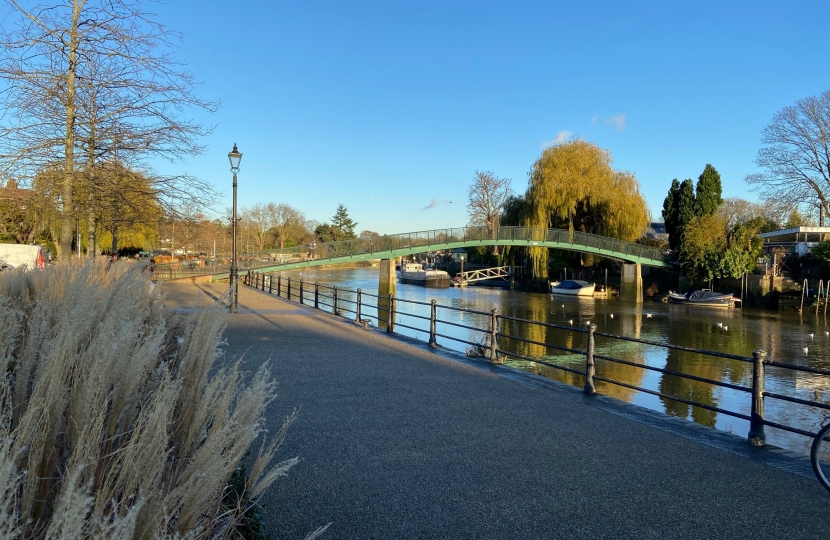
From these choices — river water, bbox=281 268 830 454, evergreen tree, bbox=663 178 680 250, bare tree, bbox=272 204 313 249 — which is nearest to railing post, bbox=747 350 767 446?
river water, bbox=281 268 830 454

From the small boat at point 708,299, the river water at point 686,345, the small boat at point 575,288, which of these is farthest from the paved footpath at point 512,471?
the small boat at point 575,288

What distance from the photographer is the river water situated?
12.2 m

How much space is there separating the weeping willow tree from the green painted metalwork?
6.59 feet

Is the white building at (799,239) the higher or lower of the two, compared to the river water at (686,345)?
higher

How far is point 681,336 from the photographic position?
23.5 meters

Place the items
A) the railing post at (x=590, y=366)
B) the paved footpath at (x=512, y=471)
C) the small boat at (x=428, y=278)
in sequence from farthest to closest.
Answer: the small boat at (x=428, y=278), the railing post at (x=590, y=366), the paved footpath at (x=512, y=471)

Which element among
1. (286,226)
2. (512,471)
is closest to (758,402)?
(512,471)

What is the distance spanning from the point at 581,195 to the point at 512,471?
41121 millimetres

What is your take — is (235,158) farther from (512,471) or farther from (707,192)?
(707,192)

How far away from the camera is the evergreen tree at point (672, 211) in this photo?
4588cm

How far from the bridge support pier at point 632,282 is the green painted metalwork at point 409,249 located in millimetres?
650

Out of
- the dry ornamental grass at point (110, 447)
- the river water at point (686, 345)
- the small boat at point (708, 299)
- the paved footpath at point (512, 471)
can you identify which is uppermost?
the dry ornamental grass at point (110, 447)

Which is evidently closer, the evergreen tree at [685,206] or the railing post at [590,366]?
the railing post at [590,366]

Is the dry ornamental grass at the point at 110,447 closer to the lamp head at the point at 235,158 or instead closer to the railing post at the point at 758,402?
the railing post at the point at 758,402
